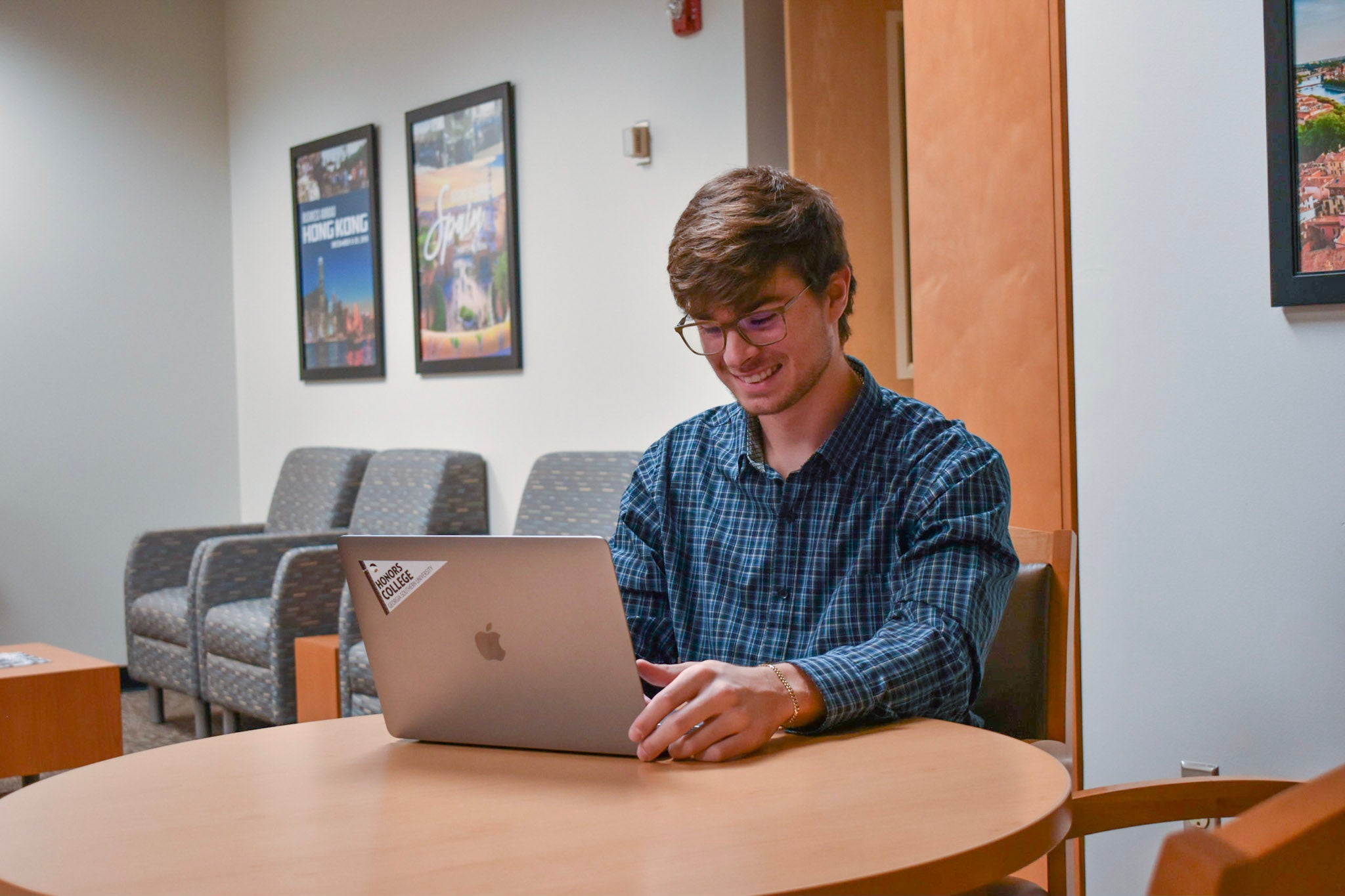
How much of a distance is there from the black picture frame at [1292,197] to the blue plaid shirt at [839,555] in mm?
736

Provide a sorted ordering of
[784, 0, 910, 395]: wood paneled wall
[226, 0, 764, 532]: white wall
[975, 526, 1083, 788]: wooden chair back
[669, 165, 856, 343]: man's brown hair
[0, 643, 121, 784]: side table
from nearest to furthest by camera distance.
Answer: [669, 165, 856, 343]: man's brown hair, [975, 526, 1083, 788]: wooden chair back, [784, 0, 910, 395]: wood paneled wall, [0, 643, 121, 784]: side table, [226, 0, 764, 532]: white wall

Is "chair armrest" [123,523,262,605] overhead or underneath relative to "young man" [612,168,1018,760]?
underneath

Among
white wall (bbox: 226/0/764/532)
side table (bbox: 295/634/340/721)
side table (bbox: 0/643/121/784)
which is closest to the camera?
side table (bbox: 0/643/121/784)

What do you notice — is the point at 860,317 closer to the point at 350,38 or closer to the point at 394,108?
the point at 394,108

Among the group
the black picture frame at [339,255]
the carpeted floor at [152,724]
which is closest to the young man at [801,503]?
the carpeted floor at [152,724]

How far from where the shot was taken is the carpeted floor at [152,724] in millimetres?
4312

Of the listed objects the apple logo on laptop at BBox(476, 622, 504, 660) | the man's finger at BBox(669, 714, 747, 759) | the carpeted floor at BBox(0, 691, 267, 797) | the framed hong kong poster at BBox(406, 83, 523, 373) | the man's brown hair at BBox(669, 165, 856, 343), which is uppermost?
the framed hong kong poster at BBox(406, 83, 523, 373)

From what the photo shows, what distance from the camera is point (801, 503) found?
156 centimetres

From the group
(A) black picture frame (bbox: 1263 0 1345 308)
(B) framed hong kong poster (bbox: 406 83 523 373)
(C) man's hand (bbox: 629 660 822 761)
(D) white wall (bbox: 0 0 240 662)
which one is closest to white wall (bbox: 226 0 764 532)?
(B) framed hong kong poster (bbox: 406 83 523 373)

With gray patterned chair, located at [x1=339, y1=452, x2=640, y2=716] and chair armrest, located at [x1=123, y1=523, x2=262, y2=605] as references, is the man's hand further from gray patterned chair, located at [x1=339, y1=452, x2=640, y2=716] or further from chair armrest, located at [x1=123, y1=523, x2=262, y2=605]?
chair armrest, located at [x1=123, y1=523, x2=262, y2=605]

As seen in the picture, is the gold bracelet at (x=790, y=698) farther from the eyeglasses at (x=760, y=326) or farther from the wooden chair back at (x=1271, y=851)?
the wooden chair back at (x=1271, y=851)

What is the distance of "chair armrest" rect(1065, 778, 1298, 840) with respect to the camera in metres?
1.25

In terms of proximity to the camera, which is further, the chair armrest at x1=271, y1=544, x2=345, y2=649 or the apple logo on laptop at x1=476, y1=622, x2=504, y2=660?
the chair armrest at x1=271, y1=544, x2=345, y2=649

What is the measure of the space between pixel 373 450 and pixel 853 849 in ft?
13.7
